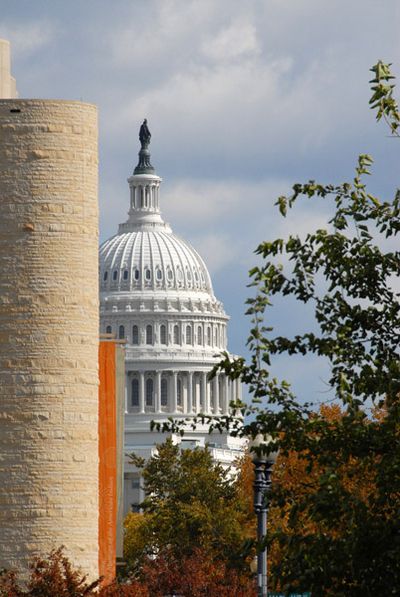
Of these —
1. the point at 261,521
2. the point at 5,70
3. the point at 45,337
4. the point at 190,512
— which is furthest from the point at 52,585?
the point at 190,512

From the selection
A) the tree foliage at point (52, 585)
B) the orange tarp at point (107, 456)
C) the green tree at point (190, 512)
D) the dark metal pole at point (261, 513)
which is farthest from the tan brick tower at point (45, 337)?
the green tree at point (190, 512)

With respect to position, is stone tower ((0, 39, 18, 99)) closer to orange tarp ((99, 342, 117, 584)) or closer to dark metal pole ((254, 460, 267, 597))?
orange tarp ((99, 342, 117, 584))

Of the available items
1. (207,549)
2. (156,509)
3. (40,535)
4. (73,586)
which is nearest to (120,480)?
(40,535)

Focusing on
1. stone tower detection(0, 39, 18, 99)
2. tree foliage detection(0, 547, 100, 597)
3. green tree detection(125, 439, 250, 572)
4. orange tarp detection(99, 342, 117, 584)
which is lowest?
tree foliage detection(0, 547, 100, 597)

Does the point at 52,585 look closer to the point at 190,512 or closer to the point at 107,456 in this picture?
the point at 107,456

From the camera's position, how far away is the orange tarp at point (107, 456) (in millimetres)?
43266

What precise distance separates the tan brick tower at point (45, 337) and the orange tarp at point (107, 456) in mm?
4063

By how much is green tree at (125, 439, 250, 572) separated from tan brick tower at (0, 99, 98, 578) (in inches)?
993

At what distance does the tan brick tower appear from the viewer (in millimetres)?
38250

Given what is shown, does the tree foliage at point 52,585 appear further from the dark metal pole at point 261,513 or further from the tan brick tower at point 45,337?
the dark metal pole at point 261,513

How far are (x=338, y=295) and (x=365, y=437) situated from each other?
1708mm

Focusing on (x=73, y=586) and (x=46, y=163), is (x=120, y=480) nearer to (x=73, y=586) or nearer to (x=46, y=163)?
(x=46, y=163)

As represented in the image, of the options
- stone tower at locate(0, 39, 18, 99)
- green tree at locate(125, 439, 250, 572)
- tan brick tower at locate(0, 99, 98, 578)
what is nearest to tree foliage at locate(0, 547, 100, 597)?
tan brick tower at locate(0, 99, 98, 578)

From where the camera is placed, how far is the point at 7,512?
3819cm
